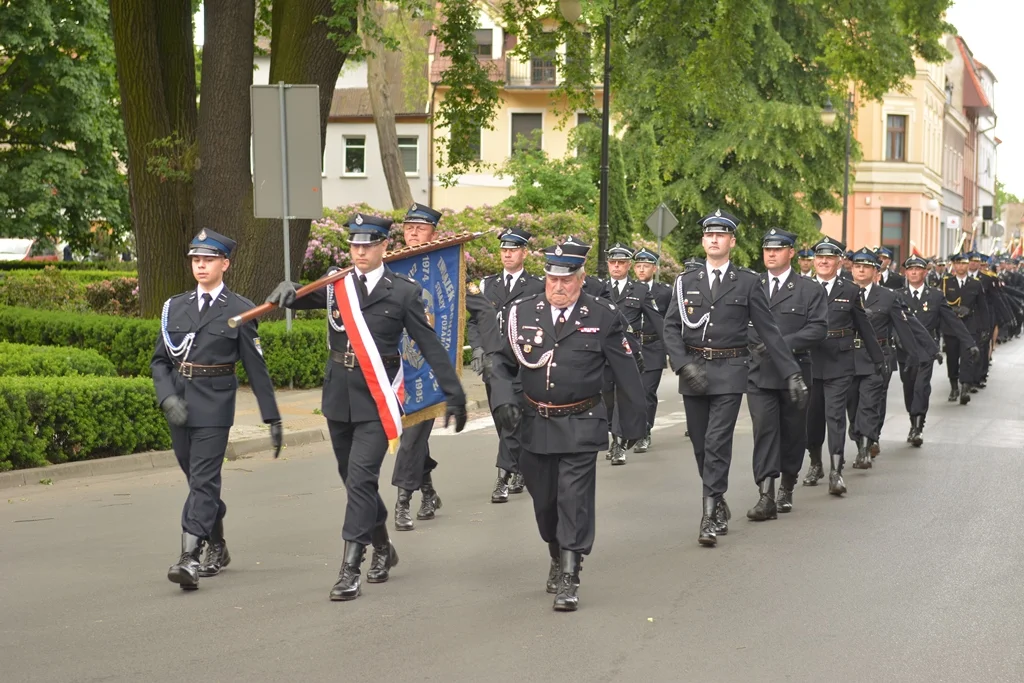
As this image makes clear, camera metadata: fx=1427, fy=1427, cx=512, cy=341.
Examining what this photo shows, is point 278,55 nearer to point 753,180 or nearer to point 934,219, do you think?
point 753,180

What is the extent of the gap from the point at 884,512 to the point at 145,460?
624cm

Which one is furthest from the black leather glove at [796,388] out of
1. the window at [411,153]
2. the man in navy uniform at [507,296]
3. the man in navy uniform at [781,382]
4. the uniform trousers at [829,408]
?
the window at [411,153]

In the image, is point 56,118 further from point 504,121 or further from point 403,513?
point 403,513

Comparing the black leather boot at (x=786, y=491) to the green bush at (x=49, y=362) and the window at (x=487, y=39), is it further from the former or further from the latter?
the window at (x=487, y=39)

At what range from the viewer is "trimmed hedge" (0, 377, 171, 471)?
11.3m

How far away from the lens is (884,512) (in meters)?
10.5

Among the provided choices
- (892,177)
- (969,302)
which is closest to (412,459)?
(969,302)

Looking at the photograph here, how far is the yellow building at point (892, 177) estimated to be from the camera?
219ft

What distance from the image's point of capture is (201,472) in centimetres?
786

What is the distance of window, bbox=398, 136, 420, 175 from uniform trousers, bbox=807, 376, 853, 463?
46.3 meters

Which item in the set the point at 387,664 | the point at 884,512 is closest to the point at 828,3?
the point at 884,512

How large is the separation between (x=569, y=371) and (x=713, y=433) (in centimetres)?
219

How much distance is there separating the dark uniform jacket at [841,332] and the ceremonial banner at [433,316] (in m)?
3.08

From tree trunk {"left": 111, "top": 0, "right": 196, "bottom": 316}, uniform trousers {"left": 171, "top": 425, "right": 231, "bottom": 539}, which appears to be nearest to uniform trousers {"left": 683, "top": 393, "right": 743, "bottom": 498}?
uniform trousers {"left": 171, "top": 425, "right": 231, "bottom": 539}
